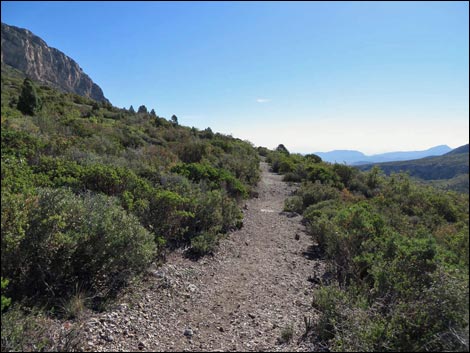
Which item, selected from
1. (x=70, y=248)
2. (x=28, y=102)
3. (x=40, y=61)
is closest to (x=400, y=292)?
(x=70, y=248)

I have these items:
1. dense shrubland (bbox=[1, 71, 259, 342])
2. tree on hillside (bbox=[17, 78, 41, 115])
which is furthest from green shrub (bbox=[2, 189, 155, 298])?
tree on hillside (bbox=[17, 78, 41, 115])

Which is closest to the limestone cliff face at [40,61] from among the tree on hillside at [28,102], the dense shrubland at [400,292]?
the tree on hillside at [28,102]

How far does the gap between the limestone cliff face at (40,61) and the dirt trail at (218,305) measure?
6388 cm

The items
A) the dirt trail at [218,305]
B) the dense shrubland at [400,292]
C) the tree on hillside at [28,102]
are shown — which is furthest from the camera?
the tree on hillside at [28,102]

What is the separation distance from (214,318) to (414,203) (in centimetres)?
656

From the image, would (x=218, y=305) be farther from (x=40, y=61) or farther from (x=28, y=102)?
(x=40, y=61)

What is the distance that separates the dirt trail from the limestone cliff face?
210ft

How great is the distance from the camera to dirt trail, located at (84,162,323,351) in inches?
143

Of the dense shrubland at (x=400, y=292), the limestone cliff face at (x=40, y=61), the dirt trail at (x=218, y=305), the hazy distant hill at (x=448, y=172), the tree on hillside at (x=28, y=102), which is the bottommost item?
the dirt trail at (x=218, y=305)

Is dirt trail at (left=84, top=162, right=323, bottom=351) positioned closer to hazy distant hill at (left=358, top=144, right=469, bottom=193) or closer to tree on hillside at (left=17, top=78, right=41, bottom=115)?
hazy distant hill at (left=358, top=144, right=469, bottom=193)

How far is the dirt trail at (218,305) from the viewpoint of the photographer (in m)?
3.64

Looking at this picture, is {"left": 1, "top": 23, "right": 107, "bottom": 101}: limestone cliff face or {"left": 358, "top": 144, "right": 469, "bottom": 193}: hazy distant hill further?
{"left": 1, "top": 23, "right": 107, "bottom": 101}: limestone cliff face

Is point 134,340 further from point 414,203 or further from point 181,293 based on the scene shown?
point 414,203

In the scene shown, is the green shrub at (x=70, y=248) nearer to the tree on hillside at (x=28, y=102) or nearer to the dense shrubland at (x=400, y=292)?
the dense shrubland at (x=400, y=292)
